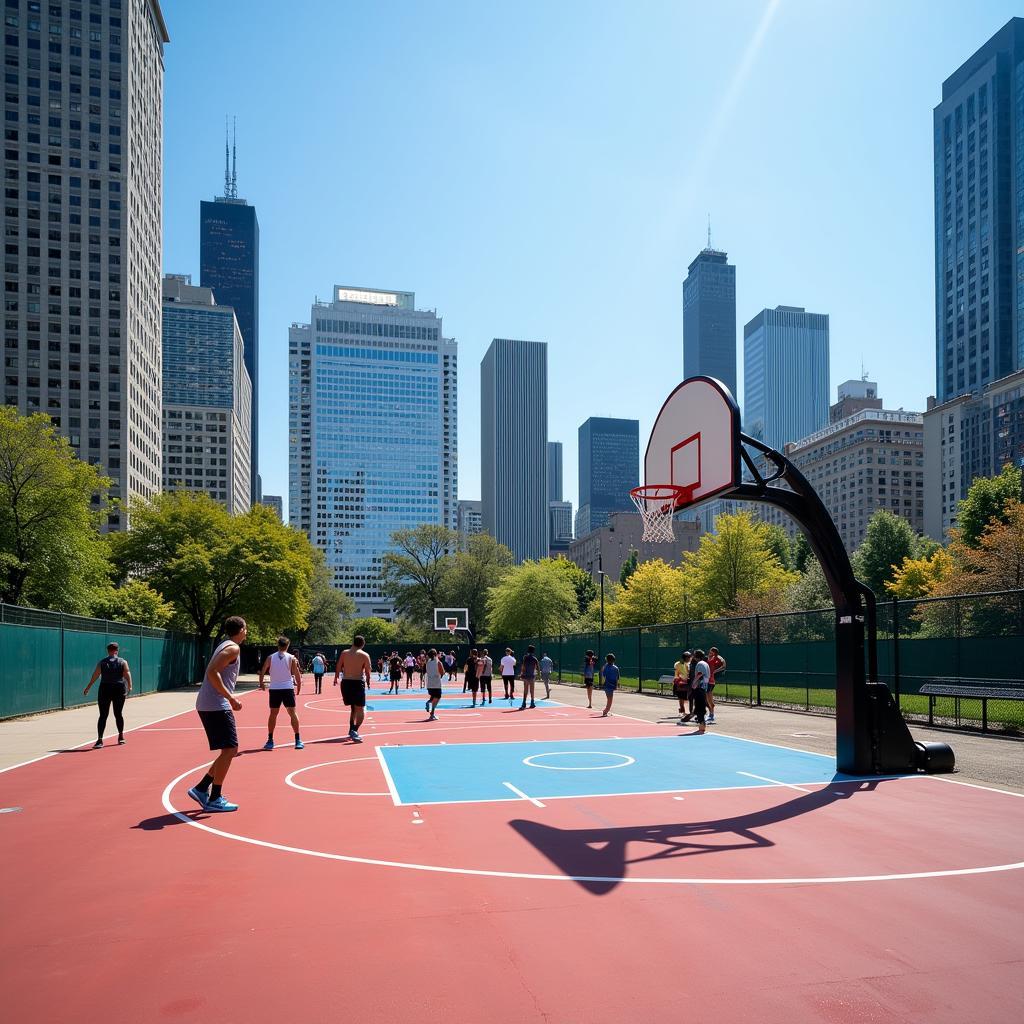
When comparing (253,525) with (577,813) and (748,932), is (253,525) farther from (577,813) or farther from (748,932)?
(748,932)

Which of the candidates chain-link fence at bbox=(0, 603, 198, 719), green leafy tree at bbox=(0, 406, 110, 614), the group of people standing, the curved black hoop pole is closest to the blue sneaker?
the curved black hoop pole

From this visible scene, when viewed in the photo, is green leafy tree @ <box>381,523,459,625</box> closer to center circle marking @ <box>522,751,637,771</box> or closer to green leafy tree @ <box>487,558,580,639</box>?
green leafy tree @ <box>487,558,580,639</box>

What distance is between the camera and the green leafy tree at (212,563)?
156 ft

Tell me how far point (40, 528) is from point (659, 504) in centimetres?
3828

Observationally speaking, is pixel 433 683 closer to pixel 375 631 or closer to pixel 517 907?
pixel 517 907

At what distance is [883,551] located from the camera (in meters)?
74.1

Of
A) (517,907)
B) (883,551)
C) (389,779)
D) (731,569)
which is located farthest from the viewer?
(883,551)

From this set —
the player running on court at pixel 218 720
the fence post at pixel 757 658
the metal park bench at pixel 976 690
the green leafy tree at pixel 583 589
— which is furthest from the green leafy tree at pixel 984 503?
the player running on court at pixel 218 720

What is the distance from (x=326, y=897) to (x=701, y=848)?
11.7 feet

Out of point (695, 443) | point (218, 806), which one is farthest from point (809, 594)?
point (218, 806)

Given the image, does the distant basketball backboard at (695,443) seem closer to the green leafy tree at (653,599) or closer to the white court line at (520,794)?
the white court line at (520,794)

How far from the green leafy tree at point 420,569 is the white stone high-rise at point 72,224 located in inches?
1711

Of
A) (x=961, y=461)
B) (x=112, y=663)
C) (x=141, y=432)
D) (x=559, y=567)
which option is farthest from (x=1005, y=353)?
(x=112, y=663)

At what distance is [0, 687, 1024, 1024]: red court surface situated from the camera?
4836 mm
